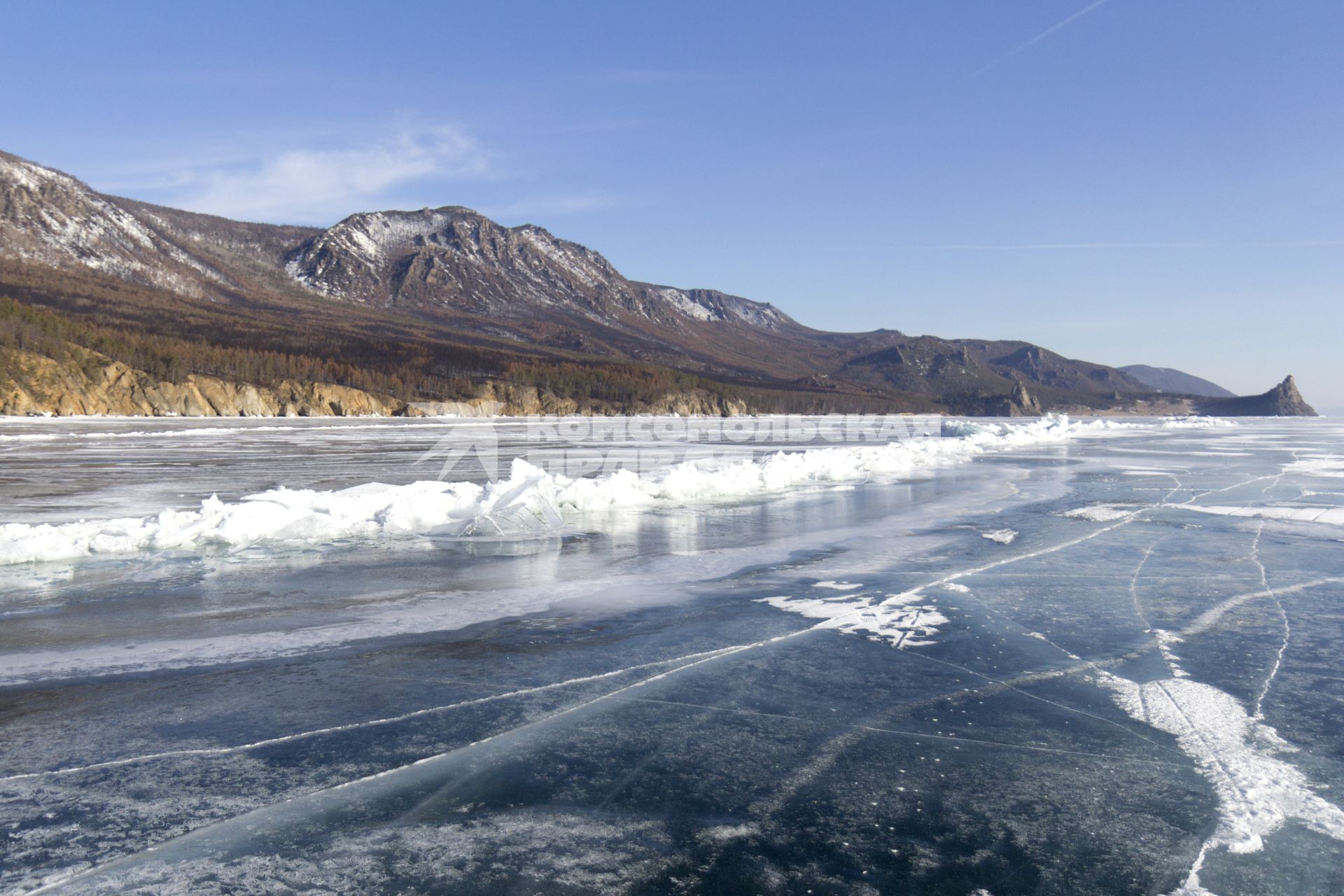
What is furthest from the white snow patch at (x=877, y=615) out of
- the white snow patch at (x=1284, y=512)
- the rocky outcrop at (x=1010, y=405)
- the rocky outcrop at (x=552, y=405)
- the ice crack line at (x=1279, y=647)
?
the rocky outcrop at (x=1010, y=405)

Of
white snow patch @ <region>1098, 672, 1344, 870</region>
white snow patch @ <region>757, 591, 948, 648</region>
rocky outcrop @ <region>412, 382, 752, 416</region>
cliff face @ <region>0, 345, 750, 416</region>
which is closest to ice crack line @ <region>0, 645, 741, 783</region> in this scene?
white snow patch @ <region>757, 591, 948, 648</region>

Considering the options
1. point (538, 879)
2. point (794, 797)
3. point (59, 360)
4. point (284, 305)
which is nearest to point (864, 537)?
point (794, 797)

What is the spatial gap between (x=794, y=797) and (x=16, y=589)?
7.61m

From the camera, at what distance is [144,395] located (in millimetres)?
81062

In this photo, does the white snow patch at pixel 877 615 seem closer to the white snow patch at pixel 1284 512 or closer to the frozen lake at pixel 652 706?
the frozen lake at pixel 652 706

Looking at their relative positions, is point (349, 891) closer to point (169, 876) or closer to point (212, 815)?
point (169, 876)

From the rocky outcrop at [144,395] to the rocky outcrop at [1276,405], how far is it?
16160 cm

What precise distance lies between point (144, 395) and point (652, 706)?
301 feet

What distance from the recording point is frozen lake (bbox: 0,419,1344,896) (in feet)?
10.4

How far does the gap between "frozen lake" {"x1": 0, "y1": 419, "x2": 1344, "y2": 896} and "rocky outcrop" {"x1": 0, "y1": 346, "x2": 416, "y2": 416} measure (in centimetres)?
7391

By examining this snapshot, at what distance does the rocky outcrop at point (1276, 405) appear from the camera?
169375 mm


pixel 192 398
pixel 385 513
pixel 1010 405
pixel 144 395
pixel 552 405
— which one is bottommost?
pixel 385 513

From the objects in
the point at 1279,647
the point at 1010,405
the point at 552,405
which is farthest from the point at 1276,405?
the point at 1279,647

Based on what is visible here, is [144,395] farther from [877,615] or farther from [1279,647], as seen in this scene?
[1279,647]
